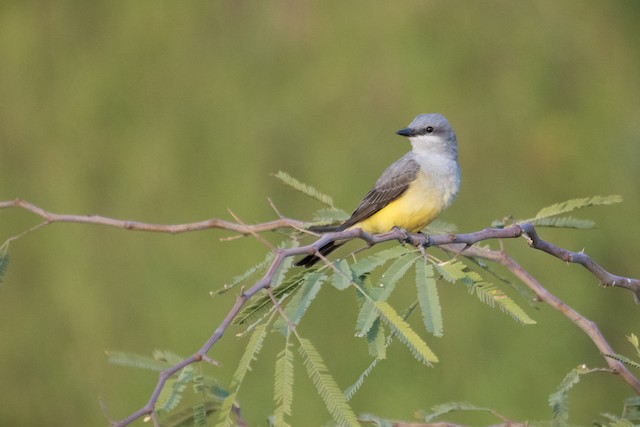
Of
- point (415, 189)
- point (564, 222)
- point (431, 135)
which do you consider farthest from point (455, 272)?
point (431, 135)

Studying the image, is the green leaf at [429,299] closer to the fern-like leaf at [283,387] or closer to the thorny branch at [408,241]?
the thorny branch at [408,241]

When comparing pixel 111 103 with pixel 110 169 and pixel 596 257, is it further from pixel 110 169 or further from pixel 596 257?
pixel 596 257

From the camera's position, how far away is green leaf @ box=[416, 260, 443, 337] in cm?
284

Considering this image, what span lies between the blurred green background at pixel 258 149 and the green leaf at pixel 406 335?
437cm

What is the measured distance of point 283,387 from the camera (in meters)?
2.51

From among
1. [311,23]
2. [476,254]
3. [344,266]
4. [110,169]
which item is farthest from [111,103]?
[344,266]

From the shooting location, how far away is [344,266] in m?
2.80

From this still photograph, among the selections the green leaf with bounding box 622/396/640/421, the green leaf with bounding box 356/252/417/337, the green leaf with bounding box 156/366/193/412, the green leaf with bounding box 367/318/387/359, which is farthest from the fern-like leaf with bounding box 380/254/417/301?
the green leaf with bounding box 622/396/640/421

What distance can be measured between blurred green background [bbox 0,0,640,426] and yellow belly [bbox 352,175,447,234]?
186cm

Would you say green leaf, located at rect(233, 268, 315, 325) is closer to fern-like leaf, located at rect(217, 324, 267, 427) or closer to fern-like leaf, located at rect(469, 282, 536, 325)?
fern-like leaf, located at rect(217, 324, 267, 427)

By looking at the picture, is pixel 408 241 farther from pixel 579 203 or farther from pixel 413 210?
pixel 413 210

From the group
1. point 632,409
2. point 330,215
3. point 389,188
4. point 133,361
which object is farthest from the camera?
point 389,188

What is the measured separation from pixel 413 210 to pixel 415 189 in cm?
16

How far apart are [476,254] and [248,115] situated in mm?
4371
